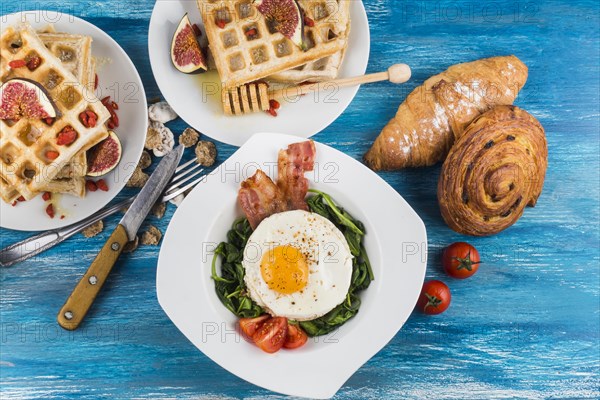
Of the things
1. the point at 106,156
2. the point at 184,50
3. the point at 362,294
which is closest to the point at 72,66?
the point at 106,156

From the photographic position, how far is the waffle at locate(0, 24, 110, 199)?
3.61 metres

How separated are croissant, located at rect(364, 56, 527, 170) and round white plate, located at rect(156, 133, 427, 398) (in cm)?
46

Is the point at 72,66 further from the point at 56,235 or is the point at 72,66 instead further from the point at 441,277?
the point at 441,277

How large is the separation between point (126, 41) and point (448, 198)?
8.62 feet

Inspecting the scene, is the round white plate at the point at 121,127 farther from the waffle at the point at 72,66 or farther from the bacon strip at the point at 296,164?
the bacon strip at the point at 296,164

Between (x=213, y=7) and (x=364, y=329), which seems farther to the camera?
(x=213, y=7)

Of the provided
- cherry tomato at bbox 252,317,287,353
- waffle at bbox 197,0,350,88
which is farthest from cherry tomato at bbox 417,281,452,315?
waffle at bbox 197,0,350,88

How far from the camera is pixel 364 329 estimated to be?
3.60 metres

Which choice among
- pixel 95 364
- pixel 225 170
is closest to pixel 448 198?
pixel 225 170

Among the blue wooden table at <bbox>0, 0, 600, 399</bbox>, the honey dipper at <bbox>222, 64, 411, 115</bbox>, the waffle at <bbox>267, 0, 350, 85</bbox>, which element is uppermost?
the waffle at <bbox>267, 0, 350, 85</bbox>

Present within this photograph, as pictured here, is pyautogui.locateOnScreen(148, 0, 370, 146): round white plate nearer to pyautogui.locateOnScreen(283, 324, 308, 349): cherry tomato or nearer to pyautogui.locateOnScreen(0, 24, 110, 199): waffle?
pyautogui.locateOnScreen(0, 24, 110, 199): waffle

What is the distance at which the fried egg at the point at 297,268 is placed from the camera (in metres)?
3.63

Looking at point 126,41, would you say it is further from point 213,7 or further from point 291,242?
point 291,242

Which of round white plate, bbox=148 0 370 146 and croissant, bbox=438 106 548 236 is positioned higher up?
round white plate, bbox=148 0 370 146
